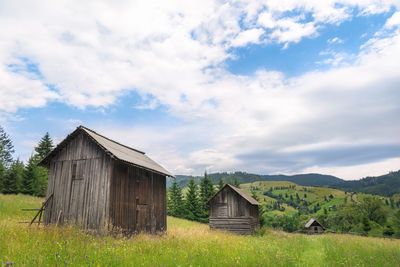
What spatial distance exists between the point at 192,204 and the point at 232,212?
22.1 metres

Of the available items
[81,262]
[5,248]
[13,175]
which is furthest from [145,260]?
[13,175]

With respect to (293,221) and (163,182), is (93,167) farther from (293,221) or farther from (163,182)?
(293,221)

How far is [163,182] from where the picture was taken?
20.4 m

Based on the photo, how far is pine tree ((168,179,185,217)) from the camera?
171 feet

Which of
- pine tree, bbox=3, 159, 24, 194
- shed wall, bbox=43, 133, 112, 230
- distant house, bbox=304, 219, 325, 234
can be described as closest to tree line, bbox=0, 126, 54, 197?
pine tree, bbox=3, 159, 24, 194

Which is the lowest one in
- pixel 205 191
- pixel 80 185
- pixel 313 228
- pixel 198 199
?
pixel 313 228

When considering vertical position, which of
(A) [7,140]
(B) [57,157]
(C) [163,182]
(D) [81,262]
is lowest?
(D) [81,262]

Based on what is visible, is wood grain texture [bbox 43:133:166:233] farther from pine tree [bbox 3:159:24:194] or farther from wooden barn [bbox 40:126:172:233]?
pine tree [bbox 3:159:24:194]

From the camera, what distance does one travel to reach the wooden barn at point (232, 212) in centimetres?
2709

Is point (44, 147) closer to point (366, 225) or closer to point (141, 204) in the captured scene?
point (141, 204)

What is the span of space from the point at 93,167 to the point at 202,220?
37024mm

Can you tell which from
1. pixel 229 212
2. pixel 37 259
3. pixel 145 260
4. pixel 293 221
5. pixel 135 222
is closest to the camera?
pixel 37 259

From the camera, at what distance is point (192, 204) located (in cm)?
4872

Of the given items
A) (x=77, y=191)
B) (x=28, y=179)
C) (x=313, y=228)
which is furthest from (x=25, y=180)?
(x=313, y=228)
